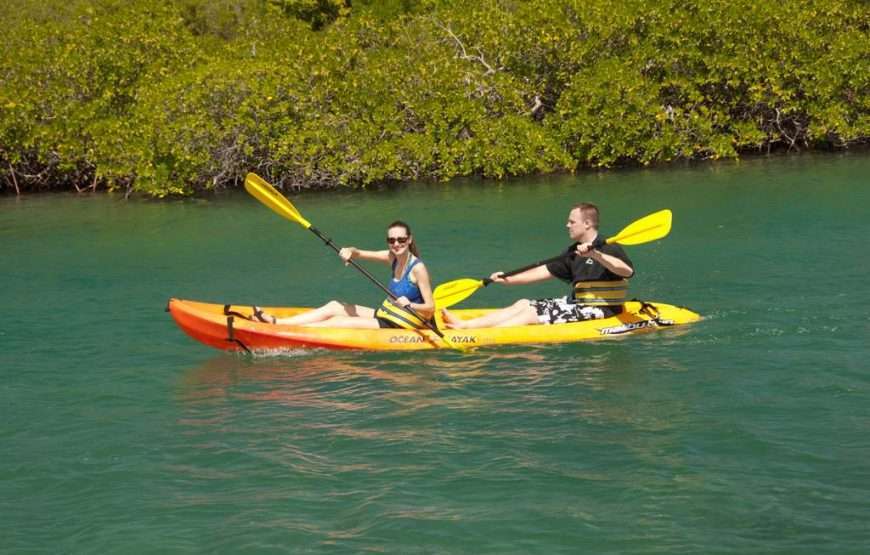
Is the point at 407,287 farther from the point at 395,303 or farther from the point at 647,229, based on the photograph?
the point at 647,229

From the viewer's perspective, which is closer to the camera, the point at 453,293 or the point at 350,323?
the point at 350,323

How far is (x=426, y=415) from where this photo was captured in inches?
312

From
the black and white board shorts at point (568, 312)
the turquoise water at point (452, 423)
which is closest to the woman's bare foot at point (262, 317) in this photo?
the turquoise water at point (452, 423)

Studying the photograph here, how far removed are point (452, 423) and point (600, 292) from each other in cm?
254

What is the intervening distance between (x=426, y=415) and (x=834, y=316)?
14.0 ft

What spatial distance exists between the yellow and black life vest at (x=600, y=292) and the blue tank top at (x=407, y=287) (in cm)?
143

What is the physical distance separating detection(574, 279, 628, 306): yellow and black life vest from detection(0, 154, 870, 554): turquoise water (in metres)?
0.53

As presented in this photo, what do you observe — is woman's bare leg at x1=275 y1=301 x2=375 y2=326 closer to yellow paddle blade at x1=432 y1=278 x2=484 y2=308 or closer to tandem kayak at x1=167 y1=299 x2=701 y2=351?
tandem kayak at x1=167 y1=299 x2=701 y2=351

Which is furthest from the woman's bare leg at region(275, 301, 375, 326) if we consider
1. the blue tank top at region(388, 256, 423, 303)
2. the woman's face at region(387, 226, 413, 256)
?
the woman's face at region(387, 226, 413, 256)

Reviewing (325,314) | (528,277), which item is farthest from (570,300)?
(325,314)

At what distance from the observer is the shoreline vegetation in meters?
20.6

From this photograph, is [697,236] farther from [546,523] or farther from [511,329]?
[546,523]

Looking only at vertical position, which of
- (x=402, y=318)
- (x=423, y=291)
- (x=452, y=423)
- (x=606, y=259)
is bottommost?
(x=452, y=423)

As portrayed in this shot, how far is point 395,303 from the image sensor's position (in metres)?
9.50
